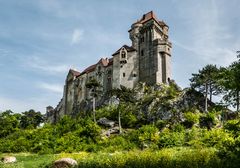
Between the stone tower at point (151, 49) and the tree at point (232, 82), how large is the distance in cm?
5512

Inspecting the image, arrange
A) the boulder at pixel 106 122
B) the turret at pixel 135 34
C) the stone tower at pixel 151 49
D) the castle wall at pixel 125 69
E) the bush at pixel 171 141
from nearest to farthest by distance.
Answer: the bush at pixel 171 141
the boulder at pixel 106 122
the stone tower at pixel 151 49
the castle wall at pixel 125 69
the turret at pixel 135 34

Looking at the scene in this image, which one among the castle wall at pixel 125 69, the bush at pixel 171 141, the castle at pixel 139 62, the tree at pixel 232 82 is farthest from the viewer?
the castle wall at pixel 125 69

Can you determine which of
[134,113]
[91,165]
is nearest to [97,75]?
[134,113]

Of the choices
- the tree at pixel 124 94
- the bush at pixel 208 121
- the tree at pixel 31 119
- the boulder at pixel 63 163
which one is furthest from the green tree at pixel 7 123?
the boulder at pixel 63 163

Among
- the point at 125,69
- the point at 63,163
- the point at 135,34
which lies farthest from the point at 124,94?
the point at 63,163

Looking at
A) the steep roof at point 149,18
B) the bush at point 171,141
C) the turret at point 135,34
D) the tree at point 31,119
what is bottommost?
the bush at point 171,141

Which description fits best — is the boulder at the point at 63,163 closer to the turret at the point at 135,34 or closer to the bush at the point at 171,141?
the bush at the point at 171,141

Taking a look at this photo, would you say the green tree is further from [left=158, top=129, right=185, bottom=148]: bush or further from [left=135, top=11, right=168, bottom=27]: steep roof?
[left=158, top=129, right=185, bottom=148]: bush

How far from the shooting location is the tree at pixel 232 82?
43.3ft

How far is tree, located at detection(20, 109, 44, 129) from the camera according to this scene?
92.5m

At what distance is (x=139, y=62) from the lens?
2936 inches

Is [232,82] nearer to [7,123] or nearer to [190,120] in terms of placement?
[190,120]

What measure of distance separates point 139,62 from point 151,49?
388 centimetres

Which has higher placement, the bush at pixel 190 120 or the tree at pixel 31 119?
the tree at pixel 31 119
